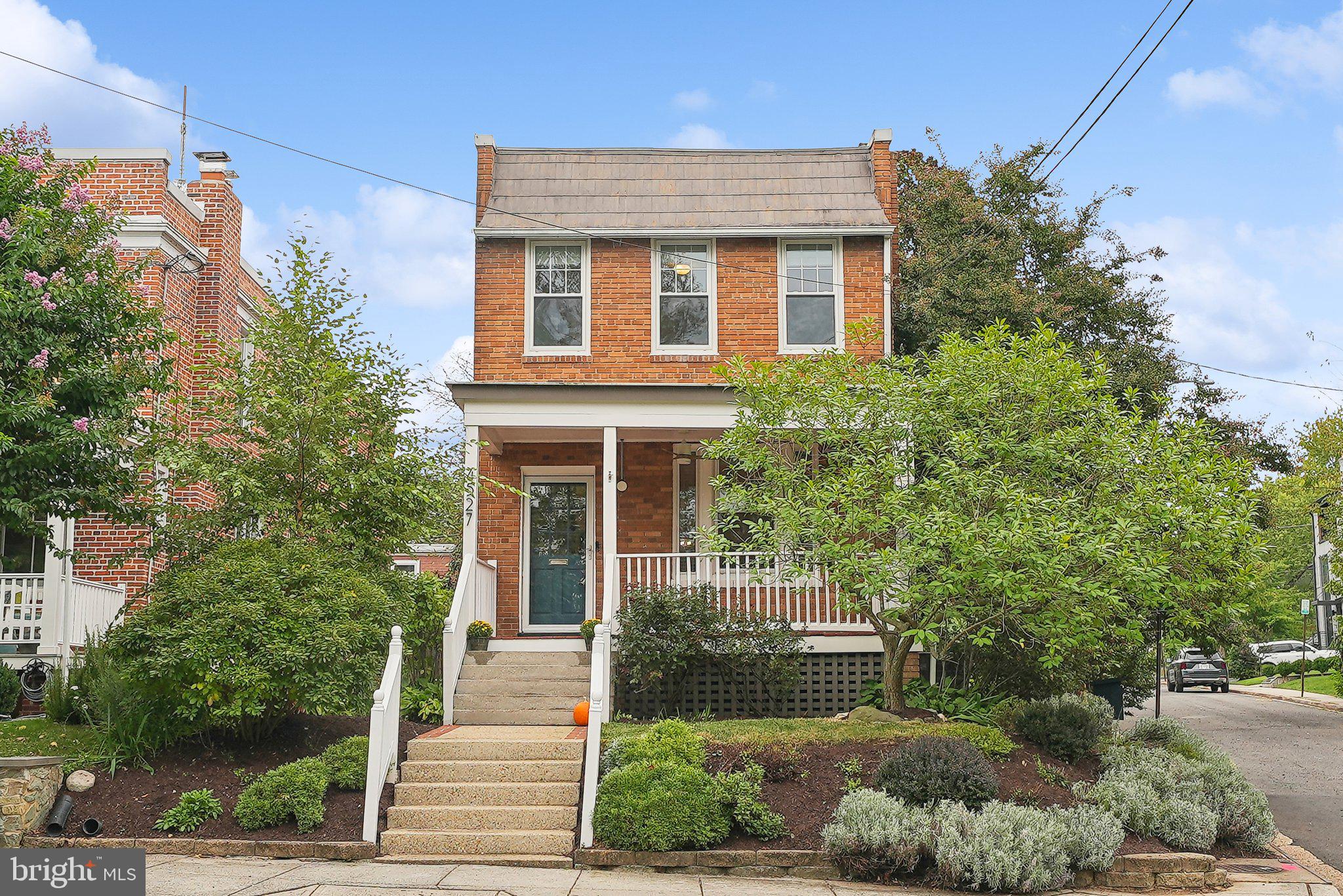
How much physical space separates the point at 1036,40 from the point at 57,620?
13.2 meters

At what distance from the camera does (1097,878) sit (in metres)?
8.42

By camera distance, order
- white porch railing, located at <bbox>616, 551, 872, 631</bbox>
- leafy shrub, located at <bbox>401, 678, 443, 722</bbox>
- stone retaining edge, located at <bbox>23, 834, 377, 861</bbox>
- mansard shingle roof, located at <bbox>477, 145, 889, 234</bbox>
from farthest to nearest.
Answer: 1. mansard shingle roof, located at <bbox>477, 145, 889, 234</bbox>
2. white porch railing, located at <bbox>616, 551, 872, 631</bbox>
3. leafy shrub, located at <bbox>401, 678, 443, 722</bbox>
4. stone retaining edge, located at <bbox>23, 834, 377, 861</bbox>

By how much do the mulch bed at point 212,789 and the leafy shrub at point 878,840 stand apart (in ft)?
12.2

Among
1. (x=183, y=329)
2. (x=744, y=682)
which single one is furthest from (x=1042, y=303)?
(x=183, y=329)

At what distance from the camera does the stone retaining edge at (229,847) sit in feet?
27.7

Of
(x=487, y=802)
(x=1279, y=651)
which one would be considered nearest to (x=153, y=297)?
(x=487, y=802)

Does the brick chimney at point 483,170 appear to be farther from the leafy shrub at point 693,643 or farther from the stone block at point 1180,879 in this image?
the stone block at point 1180,879

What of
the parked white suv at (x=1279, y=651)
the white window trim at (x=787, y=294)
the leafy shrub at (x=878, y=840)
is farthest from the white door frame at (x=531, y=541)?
the parked white suv at (x=1279, y=651)

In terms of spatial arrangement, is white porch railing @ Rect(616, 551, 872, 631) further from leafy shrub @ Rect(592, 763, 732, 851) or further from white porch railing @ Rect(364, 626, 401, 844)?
leafy shrub @ Rect(592, 763, 732, 851)

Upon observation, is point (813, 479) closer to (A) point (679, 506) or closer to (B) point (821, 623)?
(B) point (821, 623)

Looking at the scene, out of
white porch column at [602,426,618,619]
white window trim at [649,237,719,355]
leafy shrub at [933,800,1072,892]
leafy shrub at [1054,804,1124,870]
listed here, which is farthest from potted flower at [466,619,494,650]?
leafy shrub at [1054,804,1124,870]

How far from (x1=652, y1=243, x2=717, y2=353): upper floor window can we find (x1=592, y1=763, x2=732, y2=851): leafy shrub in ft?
25.9

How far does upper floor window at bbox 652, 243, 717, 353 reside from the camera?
15.7 m

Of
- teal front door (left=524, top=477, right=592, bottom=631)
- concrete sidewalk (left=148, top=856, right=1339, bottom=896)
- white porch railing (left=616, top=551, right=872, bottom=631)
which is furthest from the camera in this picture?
teal front door (left=524, top=477, right=592, bottom=631)
